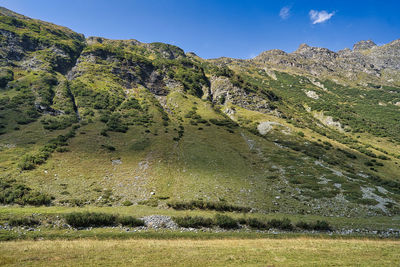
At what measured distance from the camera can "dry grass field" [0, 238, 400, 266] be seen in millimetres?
15984

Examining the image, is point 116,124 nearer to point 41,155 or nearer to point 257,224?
point 41,155

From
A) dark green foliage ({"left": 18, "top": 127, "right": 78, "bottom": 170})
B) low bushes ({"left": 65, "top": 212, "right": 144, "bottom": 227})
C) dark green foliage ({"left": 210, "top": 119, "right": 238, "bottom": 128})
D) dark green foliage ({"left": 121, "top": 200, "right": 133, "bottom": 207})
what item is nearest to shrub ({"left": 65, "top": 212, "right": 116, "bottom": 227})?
low bushes ({"left": 65, "top": 212, "right": 144, "bottom": 227})

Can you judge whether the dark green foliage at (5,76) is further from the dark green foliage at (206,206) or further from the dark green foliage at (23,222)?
the dark green foliage at (206,206)

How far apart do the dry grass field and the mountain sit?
13158mm

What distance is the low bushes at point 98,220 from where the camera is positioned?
24188 millimetres

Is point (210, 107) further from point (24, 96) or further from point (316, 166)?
point (24, 96)

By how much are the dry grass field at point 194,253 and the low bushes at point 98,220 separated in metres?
4.65

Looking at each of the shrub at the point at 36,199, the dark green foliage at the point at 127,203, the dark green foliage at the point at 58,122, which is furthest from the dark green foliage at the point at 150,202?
the dark green foliage at the point at 58,122

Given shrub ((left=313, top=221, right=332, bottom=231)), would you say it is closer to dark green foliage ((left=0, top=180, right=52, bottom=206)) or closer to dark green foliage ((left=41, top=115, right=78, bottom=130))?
dark green foliage ((left=0, top=180, right=52, bottom=206))

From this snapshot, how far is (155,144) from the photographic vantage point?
199 feet

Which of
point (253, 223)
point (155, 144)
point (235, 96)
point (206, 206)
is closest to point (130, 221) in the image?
point (206, 206)

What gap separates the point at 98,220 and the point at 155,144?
3659cm

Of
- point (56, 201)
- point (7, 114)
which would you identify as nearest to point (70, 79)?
point (7, 114)

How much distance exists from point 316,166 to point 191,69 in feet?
450
